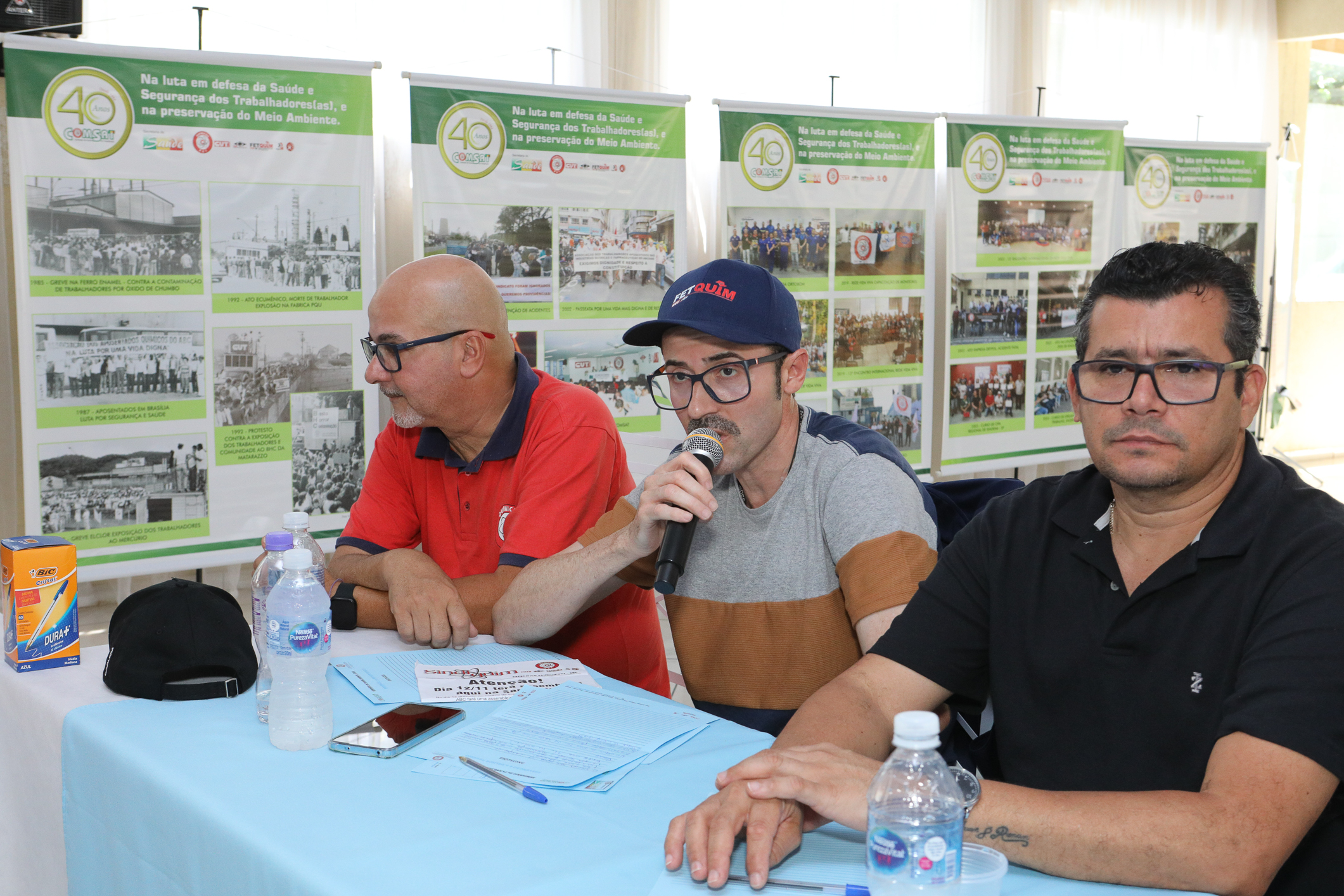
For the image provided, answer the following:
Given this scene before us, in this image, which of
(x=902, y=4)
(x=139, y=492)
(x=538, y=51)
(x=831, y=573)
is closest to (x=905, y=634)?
(x=831, y=573)

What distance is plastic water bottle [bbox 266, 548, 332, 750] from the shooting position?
1366mm

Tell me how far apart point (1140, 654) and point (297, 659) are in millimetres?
1049

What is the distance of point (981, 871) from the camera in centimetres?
99

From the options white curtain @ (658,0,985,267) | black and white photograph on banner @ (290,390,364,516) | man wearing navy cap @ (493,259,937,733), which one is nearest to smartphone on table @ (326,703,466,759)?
man wearing navy cap @ (493,259,937,733)

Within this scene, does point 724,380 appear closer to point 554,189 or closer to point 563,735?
point 563,735

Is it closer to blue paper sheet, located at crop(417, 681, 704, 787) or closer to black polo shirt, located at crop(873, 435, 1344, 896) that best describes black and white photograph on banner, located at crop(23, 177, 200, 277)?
blue paper sheet, located at crop(417, 681, 704, 787)

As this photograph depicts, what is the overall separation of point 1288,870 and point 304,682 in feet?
3.93

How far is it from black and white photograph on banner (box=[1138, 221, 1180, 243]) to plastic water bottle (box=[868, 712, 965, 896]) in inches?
204

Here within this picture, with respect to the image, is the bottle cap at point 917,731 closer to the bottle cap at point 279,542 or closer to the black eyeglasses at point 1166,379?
the black eyeglasses at point 1166,379

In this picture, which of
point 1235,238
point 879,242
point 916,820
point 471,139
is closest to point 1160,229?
point 1235,238

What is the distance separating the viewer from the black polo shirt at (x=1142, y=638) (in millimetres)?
1098

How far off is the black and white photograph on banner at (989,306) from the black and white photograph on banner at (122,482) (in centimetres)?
331

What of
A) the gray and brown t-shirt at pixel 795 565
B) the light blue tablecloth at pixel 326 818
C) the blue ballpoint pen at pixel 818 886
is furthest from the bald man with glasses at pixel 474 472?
the blue ballpoint pen at pixel 818 886

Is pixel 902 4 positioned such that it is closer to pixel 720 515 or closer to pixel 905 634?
pixel 720 515
